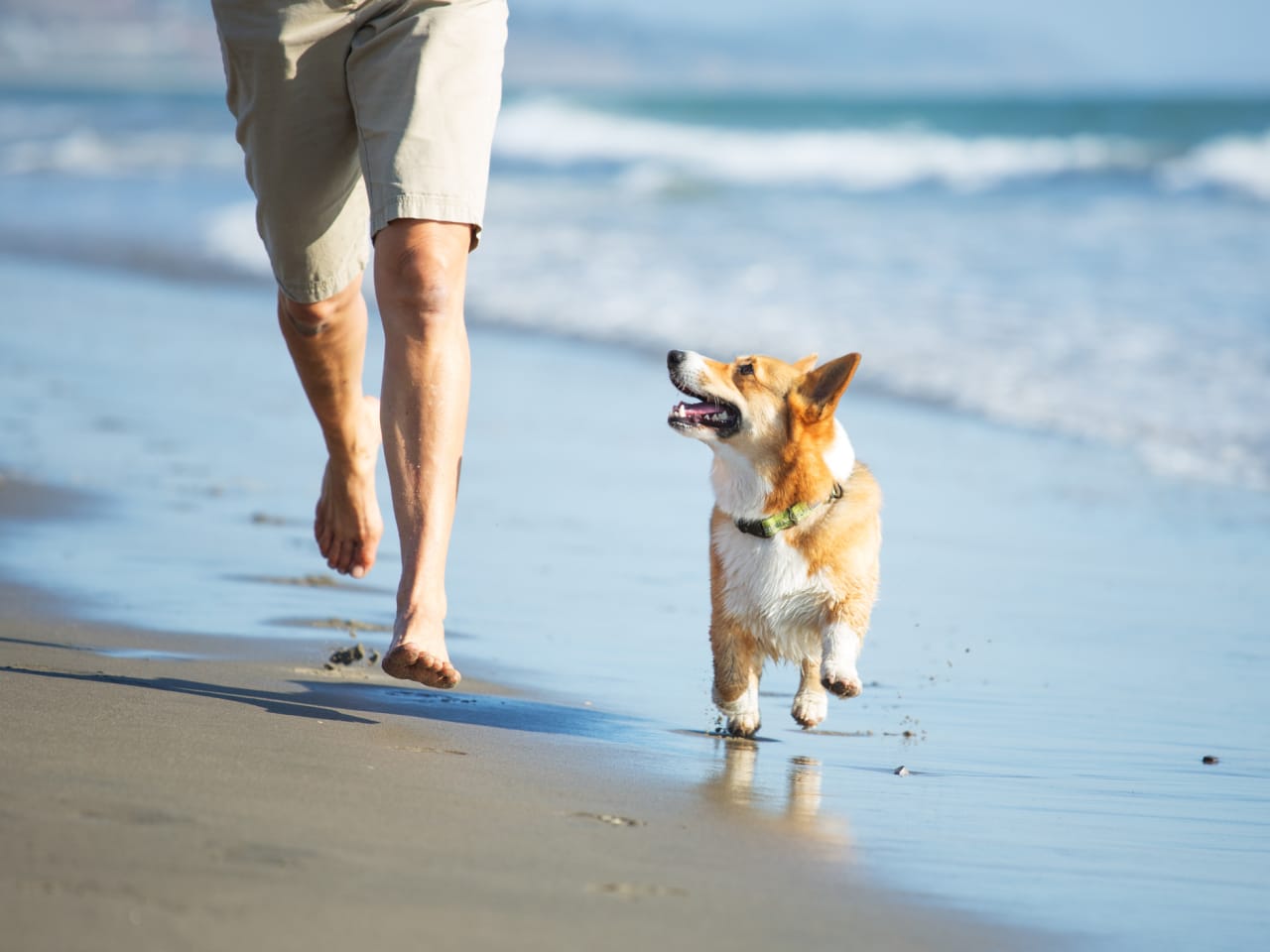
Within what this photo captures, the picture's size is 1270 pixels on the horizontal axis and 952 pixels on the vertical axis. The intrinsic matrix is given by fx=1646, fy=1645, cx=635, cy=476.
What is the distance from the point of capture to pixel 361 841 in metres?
2.19

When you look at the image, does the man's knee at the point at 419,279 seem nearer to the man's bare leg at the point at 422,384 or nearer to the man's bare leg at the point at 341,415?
the man's bare leg at the point at 422,384

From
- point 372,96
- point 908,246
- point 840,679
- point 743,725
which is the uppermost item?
point 908,246

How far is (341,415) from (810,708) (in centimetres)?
126

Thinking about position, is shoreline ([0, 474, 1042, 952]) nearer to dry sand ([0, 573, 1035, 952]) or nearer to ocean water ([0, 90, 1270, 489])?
dry sand ([0, 573, 1035, 952])

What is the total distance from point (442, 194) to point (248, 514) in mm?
2253

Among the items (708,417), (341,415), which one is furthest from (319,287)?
(708,417)

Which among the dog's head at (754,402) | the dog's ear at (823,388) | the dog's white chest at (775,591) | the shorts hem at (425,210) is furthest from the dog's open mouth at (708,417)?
the shorts hem at (425,210)

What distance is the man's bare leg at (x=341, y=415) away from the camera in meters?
3.70

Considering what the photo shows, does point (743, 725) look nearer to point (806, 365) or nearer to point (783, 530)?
point (783, 530)

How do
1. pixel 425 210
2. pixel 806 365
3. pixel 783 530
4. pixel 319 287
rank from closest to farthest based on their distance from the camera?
pixel 425 210
pixel 319 287
pixel 783 530
pixel 806 365

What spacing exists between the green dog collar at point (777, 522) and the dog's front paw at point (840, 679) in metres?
0.35

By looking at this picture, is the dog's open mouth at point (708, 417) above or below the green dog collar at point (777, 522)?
above

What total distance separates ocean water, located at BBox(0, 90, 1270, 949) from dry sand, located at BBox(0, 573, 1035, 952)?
0.68ft

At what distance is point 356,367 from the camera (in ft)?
12.5
